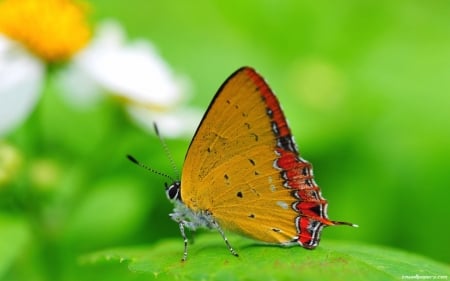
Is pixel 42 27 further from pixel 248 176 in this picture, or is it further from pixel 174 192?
pixel 248 176

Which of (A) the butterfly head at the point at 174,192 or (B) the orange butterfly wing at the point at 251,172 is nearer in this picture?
(B) the orange butterfly wing at the point at 251,172

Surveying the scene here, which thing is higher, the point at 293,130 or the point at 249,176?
the point at 293,130

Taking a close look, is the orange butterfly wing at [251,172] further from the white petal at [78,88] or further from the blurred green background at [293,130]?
the white petal at [78,88]

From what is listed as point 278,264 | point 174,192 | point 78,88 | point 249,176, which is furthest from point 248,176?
point 78,88

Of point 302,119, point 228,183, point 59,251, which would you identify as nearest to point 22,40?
point 59,251

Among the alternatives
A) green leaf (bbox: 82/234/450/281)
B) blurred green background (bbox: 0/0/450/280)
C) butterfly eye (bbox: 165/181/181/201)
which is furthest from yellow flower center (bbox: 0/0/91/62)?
green leaf (bbox: 82/234/450/281)

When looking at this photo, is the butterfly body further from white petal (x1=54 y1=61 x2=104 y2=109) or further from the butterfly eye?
white petal (x1=54 y1=61 x2=104 y2=109)

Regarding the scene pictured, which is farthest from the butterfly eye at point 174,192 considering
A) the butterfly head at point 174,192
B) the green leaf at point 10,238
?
the green leaf at point 10,238
